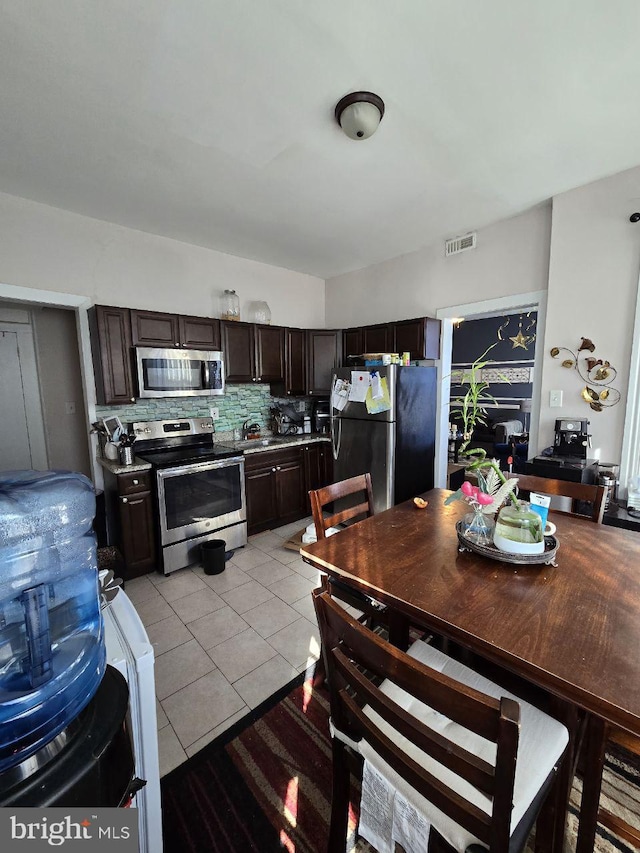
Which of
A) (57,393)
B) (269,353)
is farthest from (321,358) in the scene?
(57,393)

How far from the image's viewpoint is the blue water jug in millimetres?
738

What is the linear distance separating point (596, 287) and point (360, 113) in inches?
77.8

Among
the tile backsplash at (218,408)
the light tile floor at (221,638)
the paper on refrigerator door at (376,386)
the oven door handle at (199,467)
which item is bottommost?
the light tile floor at (221,638)

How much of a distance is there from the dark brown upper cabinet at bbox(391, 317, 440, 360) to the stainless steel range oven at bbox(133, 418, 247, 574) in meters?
1.96

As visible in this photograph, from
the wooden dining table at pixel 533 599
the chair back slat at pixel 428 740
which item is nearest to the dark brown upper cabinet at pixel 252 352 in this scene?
the wooden dining table at pixel 533 599

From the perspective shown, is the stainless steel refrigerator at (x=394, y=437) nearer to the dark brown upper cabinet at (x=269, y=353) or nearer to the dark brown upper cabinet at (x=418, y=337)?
the dark brown upper cabinet at (x=418, y=337)

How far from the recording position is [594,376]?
8.25 ft

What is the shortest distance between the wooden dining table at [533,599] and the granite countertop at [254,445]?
1.86 meters

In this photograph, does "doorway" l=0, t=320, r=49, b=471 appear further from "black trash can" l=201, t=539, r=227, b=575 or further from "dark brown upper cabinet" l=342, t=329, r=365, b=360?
"dark brown upper cabinet" l=342, t=329, r=365, b=360

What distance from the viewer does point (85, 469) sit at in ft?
12.8

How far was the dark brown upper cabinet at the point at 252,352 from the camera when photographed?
3471 mm

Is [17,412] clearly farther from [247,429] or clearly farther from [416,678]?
[416,678]


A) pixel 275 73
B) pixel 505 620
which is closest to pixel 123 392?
pixel 275 73

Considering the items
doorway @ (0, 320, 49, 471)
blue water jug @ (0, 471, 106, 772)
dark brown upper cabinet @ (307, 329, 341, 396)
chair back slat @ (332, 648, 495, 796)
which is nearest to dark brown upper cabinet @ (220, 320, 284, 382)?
dark brown upper cabinet @ (307, 329, 341, 396)
